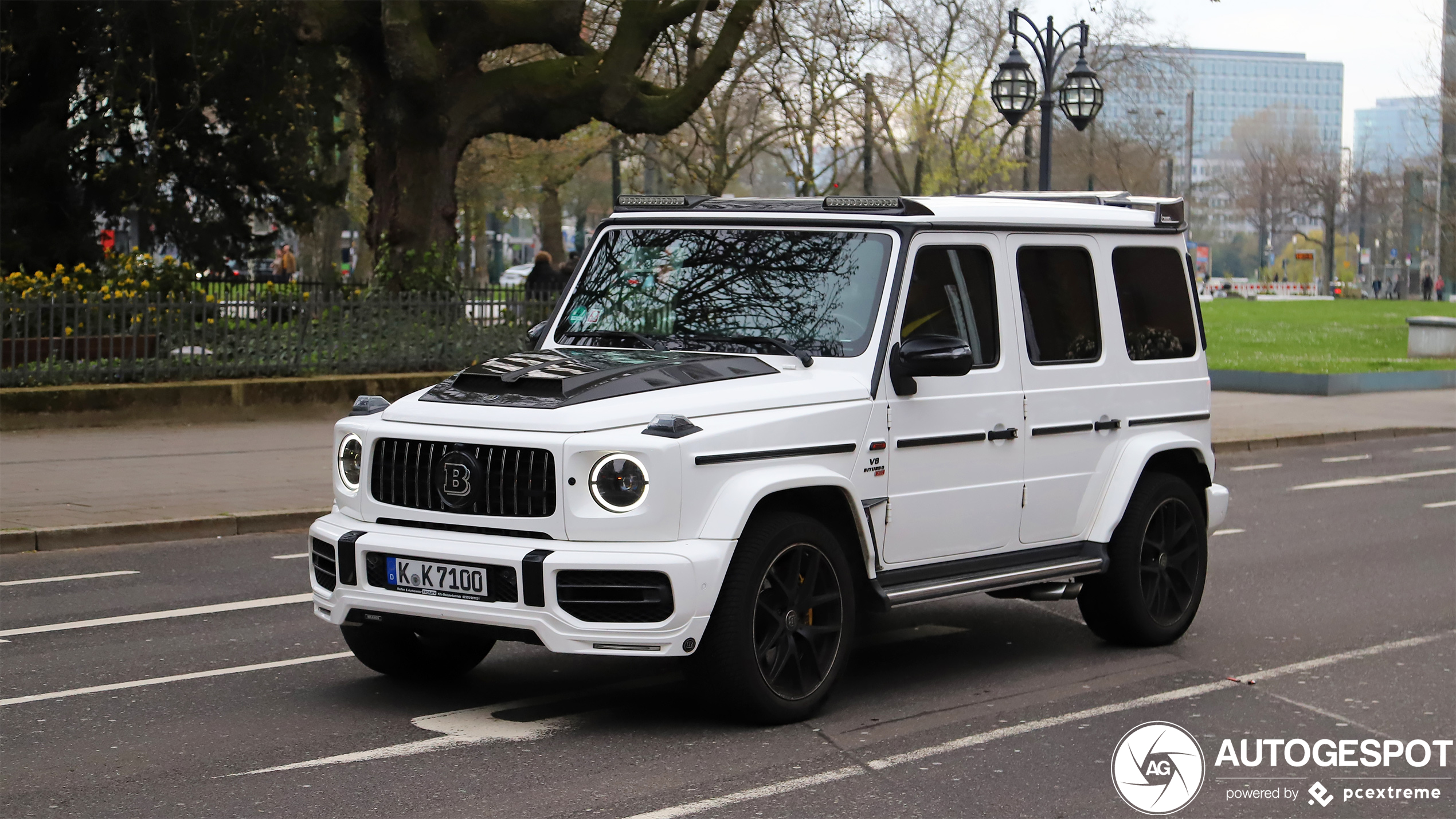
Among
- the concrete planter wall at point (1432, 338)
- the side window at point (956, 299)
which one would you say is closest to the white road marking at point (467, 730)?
the side window at point (956, 299)

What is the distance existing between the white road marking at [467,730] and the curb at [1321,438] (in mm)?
13298

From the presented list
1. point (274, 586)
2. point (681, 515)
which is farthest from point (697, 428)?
point (274, 586)

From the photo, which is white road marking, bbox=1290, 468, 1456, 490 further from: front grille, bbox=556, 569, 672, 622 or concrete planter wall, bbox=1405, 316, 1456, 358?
concrete planter wall, bbox=1405, 316, 1456, 358

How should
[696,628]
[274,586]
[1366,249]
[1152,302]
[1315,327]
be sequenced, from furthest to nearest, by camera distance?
[1366,249], [1315,327], [274,586], [1152,302], [696,628]

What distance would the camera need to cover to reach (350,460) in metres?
6.62

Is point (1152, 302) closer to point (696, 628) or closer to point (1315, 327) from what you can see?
point (696, 628)

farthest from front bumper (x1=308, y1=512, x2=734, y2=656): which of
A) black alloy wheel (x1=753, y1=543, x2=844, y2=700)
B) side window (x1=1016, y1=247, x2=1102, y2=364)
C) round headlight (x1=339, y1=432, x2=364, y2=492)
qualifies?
side window (x1=1016, y1=247, x2=1102, y2=364)

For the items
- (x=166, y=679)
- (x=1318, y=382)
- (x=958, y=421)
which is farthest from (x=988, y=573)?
(x=1318, y=382)

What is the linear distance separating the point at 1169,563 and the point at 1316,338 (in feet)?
128

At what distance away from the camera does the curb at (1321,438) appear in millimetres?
19812

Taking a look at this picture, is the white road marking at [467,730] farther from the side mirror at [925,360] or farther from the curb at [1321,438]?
the curb at [1321,438]

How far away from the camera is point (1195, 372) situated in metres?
8.46

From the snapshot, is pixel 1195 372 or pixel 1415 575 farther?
pixel 1415 575

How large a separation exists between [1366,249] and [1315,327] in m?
103
